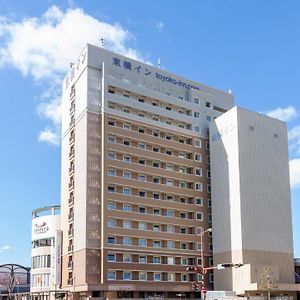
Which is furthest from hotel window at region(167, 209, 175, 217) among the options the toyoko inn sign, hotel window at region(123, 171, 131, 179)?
the toyoko inn sign

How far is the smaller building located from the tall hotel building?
10.8ft

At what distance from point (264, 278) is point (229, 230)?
9429 mm

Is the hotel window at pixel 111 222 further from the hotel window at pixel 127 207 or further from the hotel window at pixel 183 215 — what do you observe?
the hotel window at pixel 183 215

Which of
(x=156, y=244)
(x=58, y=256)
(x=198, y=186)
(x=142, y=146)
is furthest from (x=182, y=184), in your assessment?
(x=58, y=256)

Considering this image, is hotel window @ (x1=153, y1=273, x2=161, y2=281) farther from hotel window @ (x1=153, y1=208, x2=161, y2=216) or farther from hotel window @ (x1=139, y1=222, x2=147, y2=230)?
hotel window @ (x1=153, y1=208, x2=161, y2=216)

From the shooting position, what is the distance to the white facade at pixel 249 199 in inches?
3204

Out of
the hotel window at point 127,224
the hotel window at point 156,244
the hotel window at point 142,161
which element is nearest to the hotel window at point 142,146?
the hotel window at point 142,161

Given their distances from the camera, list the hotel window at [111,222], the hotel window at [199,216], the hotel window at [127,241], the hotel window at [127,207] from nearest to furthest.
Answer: the hotel window at [111,222] < the hotel window at [127,241] < the hotel window at [127,207] < the hotel window at [199,216]

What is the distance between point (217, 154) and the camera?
8906 centimetres

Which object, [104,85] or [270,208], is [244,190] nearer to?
[270,208]

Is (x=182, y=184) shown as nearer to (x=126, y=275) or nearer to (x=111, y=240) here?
(x=111, y=240)

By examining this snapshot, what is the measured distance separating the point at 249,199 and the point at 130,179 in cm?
1936

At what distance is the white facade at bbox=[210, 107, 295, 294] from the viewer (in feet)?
267

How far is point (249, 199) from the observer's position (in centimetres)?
8338
